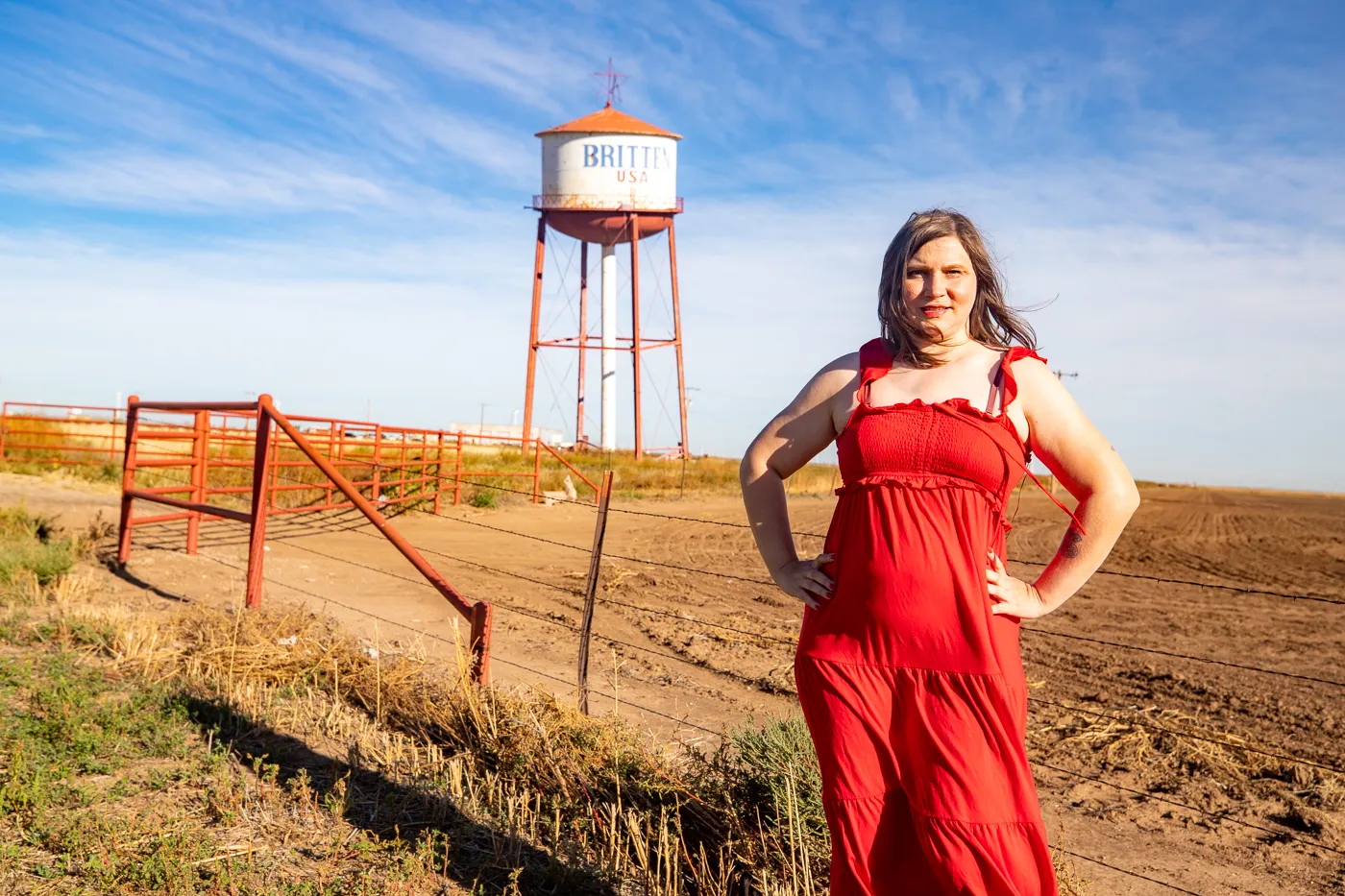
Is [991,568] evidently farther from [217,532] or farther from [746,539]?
[746,539]

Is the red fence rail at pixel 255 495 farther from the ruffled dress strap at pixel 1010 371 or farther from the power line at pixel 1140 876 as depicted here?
the ruffled dress strap at pixel 1010 371

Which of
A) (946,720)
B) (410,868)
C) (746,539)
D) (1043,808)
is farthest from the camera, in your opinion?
(746,539)

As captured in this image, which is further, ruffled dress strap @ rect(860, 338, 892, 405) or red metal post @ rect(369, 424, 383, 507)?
red metal post @ rect(369, 424, 383, 507)

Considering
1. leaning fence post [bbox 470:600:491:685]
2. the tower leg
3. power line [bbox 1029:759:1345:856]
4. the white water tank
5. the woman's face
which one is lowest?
power line [bbox 1029:759:1345:856]

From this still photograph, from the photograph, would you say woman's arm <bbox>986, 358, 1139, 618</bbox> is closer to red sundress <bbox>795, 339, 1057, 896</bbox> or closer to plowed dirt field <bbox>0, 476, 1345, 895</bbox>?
red sundress <bbox>795, 339, 1057, 896</bbox>

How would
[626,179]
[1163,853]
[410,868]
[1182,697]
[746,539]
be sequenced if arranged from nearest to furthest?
[410,868] → [1163,853] → [1182,697] → [746,539] → [626,179]

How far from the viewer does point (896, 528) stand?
2.03 meters

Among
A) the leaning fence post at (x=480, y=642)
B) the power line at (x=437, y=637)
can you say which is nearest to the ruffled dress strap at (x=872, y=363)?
the power line at (x=437, y=637)

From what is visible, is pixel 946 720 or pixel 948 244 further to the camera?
pixel 948 244

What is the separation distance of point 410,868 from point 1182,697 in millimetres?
5167

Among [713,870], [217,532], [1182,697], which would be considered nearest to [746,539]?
[217,532]

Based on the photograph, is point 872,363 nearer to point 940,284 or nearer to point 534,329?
point 940,284

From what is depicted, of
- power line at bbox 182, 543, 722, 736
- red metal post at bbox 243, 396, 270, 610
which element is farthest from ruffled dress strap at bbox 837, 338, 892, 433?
red metal post at bbox 243, 396, 270, 610

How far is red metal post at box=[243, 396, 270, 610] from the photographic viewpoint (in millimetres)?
6160
